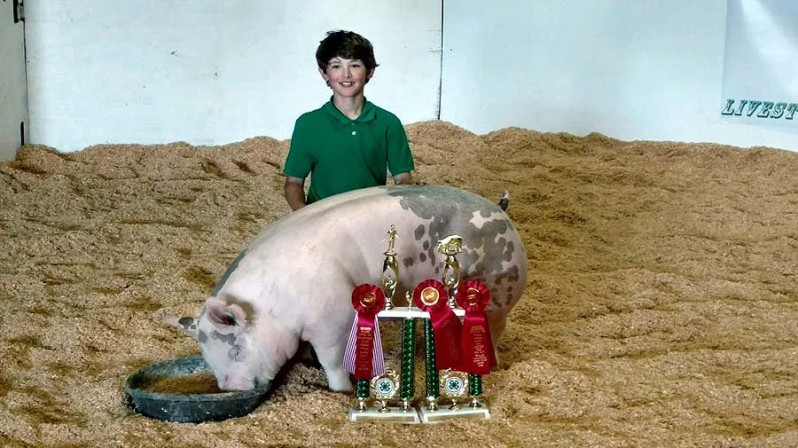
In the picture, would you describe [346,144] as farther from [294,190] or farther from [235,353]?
[235,353]

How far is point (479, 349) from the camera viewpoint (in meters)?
2.59

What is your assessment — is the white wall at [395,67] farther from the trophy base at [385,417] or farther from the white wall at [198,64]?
the trophy base at [385,417]

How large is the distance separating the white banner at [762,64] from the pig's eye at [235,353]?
3862 millimetres

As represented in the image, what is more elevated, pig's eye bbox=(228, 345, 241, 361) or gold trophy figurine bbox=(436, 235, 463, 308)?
gold trophy figurine bbox=(436, 235, 463, 308)

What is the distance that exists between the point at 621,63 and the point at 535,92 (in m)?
0.49

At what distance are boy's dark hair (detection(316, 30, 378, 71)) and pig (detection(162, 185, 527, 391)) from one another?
0.53 meters

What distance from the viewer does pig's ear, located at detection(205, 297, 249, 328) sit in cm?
260

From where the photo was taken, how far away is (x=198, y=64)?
586cm

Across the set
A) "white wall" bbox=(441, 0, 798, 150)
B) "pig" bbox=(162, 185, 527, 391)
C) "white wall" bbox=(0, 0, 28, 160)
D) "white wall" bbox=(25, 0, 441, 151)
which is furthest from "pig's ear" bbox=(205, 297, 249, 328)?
"white wall" bbox=(441, 0, 798, 150)

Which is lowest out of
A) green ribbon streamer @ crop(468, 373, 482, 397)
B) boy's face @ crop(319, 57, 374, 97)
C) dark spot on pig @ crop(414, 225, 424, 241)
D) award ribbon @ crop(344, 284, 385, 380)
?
green ribbon streamer @ crop(468, 373, 482, 397)

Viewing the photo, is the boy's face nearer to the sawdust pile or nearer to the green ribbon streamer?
the sawdust pile

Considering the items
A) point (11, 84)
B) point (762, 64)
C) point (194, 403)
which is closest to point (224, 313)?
point (194, 403)

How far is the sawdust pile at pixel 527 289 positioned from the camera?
2604mm

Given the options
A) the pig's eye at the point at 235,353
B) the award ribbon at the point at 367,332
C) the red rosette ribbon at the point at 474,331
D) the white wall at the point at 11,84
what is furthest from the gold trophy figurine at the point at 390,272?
the white wall at the point at 11,84
